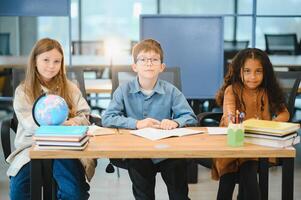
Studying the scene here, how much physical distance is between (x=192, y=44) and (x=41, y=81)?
5.73 feet

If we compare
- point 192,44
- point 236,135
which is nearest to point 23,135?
point 236,135

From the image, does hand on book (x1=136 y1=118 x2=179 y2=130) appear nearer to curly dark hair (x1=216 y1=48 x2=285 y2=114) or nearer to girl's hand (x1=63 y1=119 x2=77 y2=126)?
girl's hand (x1=63 y1=119 x2=77 y2=126)

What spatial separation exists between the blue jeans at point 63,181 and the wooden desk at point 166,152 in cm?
38

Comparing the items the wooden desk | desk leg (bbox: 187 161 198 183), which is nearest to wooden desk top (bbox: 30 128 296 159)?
the wooden desk

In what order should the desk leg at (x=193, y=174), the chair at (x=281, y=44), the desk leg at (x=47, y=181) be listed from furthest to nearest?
the chair at (x=281, y=44) < the desk leg at (x=193, y=174) < the desk leg at (x=47, y=181)

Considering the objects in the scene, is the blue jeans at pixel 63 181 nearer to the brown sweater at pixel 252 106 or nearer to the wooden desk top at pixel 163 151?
the wooden desk top at pixel 163 151

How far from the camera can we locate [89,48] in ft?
24.0

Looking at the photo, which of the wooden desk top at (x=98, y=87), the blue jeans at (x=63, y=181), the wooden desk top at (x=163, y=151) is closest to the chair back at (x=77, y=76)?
the wooden desk top at (x=98, y=87)

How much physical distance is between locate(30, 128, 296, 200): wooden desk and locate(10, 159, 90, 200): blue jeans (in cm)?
38

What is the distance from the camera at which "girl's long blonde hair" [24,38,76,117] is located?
2.38 metres

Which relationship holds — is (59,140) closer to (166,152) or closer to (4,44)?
(166,152)

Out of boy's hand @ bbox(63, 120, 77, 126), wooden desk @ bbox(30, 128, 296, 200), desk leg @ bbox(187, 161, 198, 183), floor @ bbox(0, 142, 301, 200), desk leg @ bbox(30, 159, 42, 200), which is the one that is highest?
boy's hand @ bbox(63, 120, 77, 126)

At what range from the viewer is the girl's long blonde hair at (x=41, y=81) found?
2.38 m

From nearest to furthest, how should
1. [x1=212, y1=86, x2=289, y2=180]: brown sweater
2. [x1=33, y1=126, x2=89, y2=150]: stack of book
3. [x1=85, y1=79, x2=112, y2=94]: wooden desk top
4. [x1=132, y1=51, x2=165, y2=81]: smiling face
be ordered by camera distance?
1. [x1=33, y1=126, x2=89, y2=150]: stack of book
2. [x1=132, y1=51, x2=165, y2=81]: smiling face
3. [x1=212, y1=86, x2=289, y2=180]: brown sweater
4. [x1=85, y1=79, x2=112, y2=94]: wooden desk top
